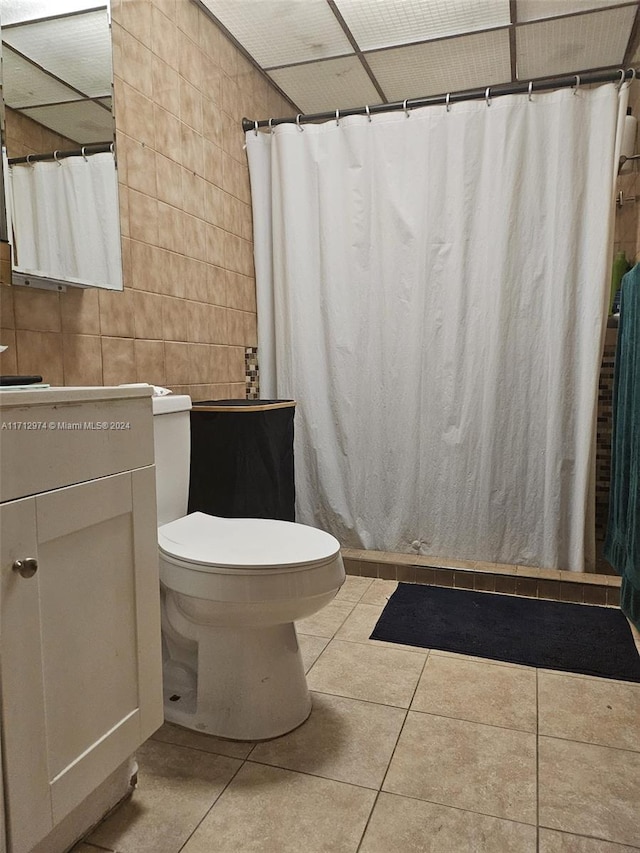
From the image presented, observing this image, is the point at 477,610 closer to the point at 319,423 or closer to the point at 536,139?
the point at 319,423

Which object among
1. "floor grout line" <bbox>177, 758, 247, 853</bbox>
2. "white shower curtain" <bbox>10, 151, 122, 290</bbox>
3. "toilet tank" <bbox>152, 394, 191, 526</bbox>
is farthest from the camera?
"toilet tank" <bbox>152, 394, 191, 526</bbox>

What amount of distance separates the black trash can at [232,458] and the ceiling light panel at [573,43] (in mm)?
1683

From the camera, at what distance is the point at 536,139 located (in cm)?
219

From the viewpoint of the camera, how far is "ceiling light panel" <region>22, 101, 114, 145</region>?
1458mm

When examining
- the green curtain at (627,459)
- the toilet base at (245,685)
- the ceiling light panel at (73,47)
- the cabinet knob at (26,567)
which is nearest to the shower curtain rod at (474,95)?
the green curtain at (627,459)

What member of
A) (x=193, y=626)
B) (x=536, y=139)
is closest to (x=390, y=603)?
(x=193, y=626)

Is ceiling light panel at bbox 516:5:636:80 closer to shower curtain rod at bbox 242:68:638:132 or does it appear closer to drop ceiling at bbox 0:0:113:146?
shower curtain rod at bbox 242:68:638:132

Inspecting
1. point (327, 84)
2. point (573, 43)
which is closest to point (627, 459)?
point (573, 43)

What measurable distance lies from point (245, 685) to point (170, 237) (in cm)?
138

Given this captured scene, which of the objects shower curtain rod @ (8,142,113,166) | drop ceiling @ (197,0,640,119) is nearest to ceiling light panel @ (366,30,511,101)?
drop ceiling @ (197,0,640,119)

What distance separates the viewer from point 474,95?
221 cm

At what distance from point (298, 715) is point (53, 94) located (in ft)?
5.30

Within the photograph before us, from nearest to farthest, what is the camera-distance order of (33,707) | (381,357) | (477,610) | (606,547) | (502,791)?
(33,707) < (502,791) < (477,610) < (606,547) < (381,357)

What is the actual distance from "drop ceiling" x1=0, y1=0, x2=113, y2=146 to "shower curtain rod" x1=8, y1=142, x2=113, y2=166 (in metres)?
0.01
